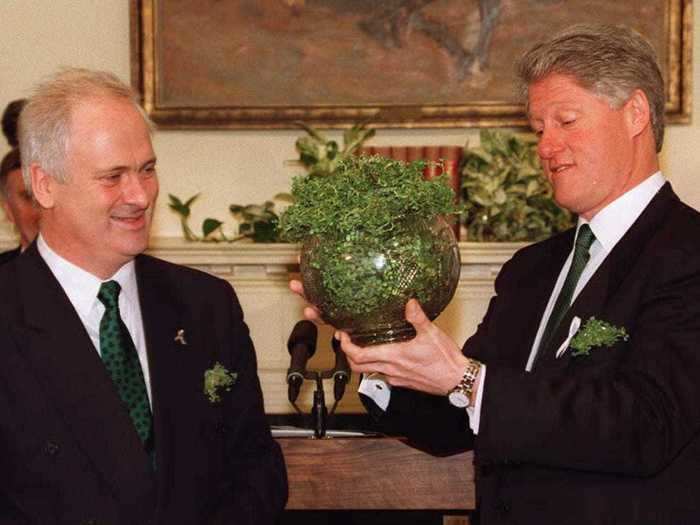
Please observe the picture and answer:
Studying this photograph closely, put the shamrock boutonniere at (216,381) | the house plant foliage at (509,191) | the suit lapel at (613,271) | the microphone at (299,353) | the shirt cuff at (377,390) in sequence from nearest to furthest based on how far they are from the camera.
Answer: the suit lapel at (613,271)
the shirt cuff at (377,390)
the shamrock boutonniere at (216,381)
the microphone at (299,353)
the house plant foliage at (509,191)

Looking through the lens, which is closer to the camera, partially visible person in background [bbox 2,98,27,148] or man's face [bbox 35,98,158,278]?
man's face [bbox 35,98,158,278]

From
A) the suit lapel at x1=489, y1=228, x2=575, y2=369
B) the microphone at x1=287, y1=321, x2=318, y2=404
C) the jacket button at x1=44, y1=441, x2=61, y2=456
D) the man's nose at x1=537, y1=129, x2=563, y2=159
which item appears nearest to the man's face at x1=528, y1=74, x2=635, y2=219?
the man's nose at x1=537, y1=129, x2=563, y2=159

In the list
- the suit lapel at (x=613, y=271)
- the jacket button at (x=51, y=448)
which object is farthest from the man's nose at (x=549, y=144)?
the jacket button at (x=51, y=448)

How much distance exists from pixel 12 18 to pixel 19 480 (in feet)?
12.5

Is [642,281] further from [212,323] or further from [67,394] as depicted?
[67,394]

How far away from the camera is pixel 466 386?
8.29 ft

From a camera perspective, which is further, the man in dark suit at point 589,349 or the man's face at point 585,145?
the man's face at point 585,145

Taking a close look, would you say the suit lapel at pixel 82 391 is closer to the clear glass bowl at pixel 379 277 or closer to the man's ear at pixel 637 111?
the clear glass bowl at pixel 379 277

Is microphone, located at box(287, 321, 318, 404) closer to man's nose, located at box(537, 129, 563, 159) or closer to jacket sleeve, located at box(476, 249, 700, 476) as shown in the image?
jacket sleeve, located at box(476, 249, 700, 476)

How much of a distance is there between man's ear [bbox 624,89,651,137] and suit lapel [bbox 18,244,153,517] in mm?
1263

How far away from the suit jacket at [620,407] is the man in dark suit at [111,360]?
65cm

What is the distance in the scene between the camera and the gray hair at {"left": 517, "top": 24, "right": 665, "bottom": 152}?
2744 mm

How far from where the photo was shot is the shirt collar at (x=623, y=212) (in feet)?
9.12

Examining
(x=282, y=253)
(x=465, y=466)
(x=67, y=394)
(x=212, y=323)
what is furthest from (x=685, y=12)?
(x=67, y=394)
